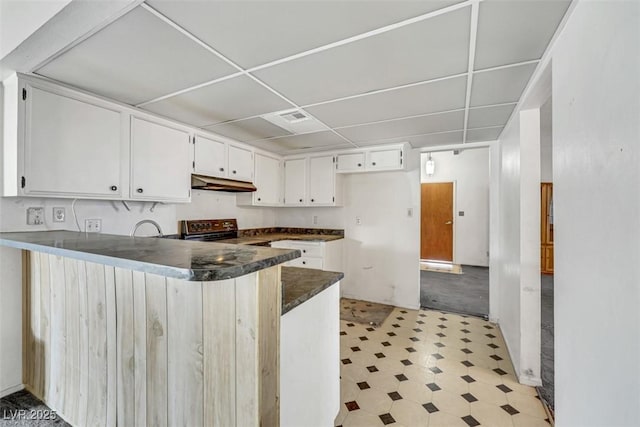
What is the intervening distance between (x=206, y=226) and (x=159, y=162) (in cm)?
101

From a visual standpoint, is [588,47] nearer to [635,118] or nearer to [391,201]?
[635,118]

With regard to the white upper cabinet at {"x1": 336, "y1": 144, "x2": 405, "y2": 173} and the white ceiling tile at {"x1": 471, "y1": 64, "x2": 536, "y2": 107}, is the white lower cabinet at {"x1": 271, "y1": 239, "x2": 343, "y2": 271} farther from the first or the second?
the white ceiling tile at {"x1": 471, "y1": 64, "x2": 536, "y2": 107}

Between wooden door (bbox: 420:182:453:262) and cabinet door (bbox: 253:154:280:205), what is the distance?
418 cm

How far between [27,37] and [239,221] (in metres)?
2.75

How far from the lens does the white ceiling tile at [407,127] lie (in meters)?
2.54

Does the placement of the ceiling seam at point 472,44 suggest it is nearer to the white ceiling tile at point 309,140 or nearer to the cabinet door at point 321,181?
the white ceiling tile at point 309,140

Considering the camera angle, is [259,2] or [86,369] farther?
[86,369]

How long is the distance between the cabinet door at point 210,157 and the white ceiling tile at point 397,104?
4.28ft

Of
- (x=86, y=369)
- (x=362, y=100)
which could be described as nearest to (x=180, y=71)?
(x=362, y=100)

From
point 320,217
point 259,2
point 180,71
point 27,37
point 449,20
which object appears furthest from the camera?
point 320,217

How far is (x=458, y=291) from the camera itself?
4527 mm

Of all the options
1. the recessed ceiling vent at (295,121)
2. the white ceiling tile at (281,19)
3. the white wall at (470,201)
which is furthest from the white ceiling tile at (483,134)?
the white wall at (470,201)

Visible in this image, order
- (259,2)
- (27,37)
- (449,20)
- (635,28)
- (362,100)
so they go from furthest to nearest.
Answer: (362,100)
(27,37)
(449,20)
(259,2)
(635,28)

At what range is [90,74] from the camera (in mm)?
1732
